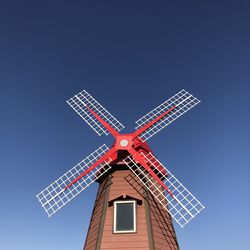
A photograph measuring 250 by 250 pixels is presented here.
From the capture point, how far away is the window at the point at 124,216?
9.91 meters

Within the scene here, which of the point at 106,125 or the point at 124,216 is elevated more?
the point at 106,125

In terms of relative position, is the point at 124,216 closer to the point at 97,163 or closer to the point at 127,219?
the point at 127,219

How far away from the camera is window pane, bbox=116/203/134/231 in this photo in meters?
9.96

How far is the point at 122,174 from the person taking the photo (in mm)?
11234

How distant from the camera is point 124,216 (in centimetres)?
1020

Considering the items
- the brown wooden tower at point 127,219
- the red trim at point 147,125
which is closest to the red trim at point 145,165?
the brown wooden tower at point 127,219

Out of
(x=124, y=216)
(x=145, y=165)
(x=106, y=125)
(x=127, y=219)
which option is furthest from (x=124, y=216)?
(x=106, y=125)

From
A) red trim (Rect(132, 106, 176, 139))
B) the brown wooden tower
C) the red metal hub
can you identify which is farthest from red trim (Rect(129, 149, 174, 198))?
red trim (Rect(132, 106, 176, 139))

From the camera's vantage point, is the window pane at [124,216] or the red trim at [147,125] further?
the red trim at [147,125]

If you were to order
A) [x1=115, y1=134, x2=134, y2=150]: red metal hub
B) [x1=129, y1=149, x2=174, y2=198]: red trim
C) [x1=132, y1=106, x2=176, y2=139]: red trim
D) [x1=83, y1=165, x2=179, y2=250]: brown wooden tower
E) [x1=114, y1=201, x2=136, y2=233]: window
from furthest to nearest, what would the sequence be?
[x1=132, y1=106, x2=176, y2=139]: red trim, [x1=115, y1=134, x2=134, y2=150]: red metal hub, [x1=129, y1=149, x2=174, y2=198]: red trim, [x1=114, y1=201, x2=136, y2=233]: window, [x1=83, y1=165, x2=179, y2=250]: brown wooden tower

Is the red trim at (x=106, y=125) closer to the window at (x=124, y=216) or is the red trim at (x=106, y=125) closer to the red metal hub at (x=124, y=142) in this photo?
the red metal hub at (x=124, y=142)

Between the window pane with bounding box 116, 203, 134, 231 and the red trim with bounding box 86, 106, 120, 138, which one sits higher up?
the red trim with bounding box 86, 106, 120, 138

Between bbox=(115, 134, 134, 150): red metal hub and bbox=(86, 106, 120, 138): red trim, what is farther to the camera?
bbox=(86, 106, 120, 138): red trim

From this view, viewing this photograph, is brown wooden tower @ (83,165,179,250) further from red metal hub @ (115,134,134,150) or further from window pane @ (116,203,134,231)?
red metal hub @ (115,134,134,150)
